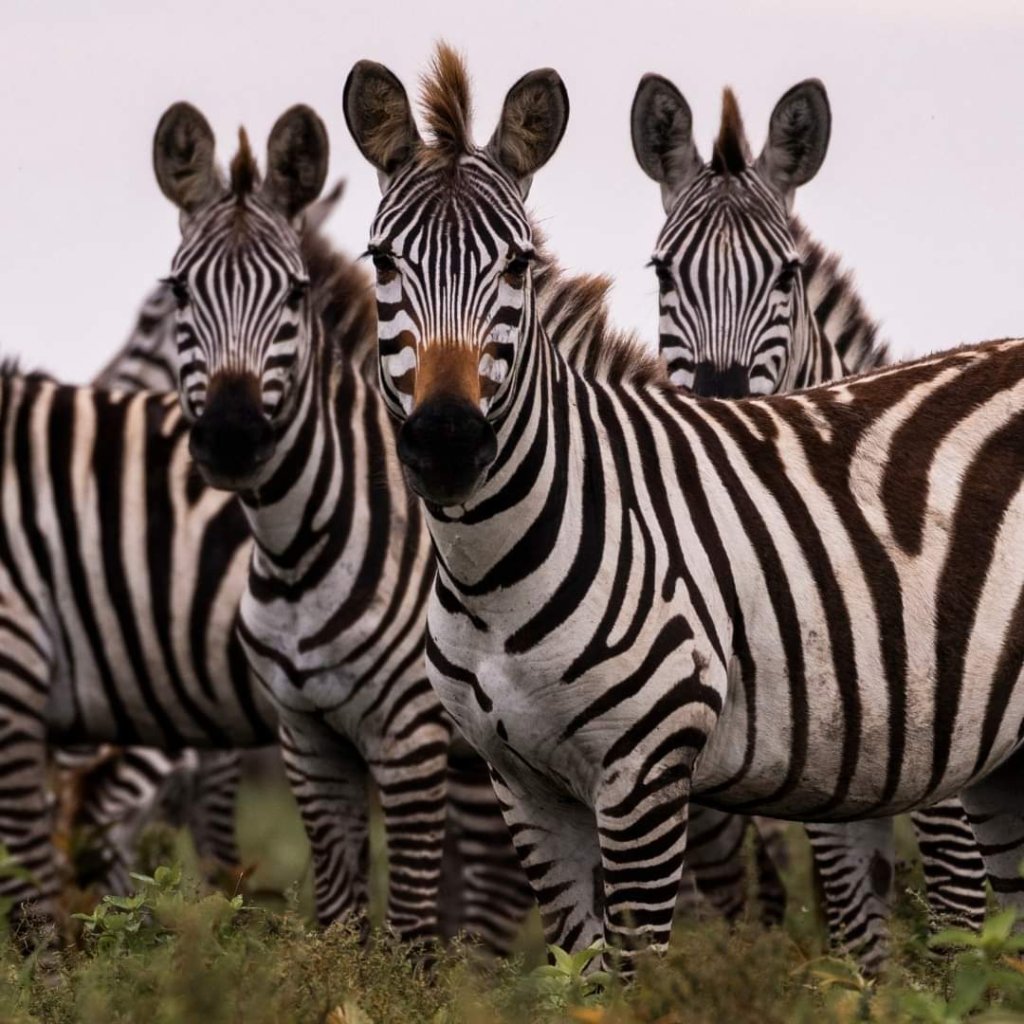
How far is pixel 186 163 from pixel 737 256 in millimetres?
2571

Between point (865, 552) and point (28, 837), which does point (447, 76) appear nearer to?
point (865, 552)

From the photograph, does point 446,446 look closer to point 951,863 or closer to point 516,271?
point 516,271

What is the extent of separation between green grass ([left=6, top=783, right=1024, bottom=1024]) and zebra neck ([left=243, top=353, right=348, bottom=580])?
191 cm

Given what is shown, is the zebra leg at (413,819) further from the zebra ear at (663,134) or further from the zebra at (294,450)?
the zebra ear at (663,134)

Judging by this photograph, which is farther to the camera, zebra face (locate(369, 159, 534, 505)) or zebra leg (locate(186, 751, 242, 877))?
zebra leg (locate(186, 751, 242, 877))

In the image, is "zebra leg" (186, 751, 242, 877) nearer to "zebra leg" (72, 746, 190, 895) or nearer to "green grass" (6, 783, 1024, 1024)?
"zebra leg" (72, 746, 190, 895)

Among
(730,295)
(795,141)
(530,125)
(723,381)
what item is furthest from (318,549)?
(795,141)

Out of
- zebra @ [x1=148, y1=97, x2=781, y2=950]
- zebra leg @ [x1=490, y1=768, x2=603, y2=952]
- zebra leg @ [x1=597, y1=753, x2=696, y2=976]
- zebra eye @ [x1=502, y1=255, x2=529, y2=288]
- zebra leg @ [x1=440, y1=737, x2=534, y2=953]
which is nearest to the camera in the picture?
zebra leg @ [x1=597, y1=753, x2=696, y2=976]

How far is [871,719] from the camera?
5555 mm

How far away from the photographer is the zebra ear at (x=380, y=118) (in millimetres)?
5602

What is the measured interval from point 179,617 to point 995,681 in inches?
174

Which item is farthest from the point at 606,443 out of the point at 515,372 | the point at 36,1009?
the point at 36,1009

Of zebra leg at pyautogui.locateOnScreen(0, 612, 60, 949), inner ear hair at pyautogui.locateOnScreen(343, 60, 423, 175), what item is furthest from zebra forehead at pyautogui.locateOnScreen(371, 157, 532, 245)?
zebra leg at pyautogui.locateOnScreen(0, 612, 60, 949)

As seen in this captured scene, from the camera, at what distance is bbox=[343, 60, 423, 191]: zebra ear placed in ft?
18.4
